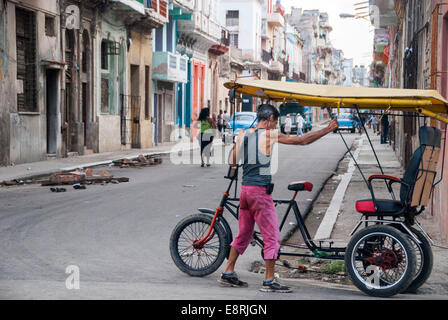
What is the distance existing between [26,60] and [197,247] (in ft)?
53.3

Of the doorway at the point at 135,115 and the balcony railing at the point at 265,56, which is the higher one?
the balcony railing at the point at 265,56

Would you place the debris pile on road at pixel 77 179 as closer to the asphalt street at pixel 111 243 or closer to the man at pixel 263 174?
the asphalt street at pixel 111 243

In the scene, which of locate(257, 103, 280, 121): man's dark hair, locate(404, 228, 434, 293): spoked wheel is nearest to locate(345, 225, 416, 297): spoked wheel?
locate(404, 228, 434, 293): spoked wheel

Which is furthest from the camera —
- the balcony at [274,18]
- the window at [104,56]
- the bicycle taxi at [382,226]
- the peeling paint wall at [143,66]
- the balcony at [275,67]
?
the balcony at [275,67]

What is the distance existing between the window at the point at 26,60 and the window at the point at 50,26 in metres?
1.26

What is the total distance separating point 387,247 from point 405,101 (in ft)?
4.27

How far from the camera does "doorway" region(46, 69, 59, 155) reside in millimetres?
24000

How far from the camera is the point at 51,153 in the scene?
2397 centimetres

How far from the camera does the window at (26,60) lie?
2169 centimetres

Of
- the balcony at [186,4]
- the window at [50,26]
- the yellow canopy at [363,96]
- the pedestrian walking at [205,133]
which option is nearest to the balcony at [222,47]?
the balcony at [186,4]

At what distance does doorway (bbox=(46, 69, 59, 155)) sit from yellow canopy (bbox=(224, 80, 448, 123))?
56.6 ft

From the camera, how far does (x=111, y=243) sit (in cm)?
898

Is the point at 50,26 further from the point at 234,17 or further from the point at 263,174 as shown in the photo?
the point at 234,17
